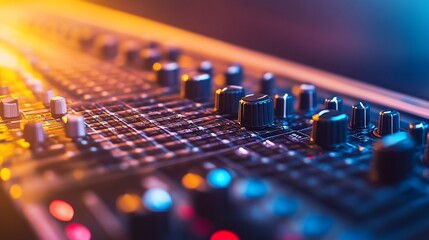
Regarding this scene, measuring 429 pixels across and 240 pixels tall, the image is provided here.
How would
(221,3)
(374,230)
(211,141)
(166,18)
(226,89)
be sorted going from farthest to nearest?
(166,18)
(221,3)
(226,89)
(211,141)
(374,230)

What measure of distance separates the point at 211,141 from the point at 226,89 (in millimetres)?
190

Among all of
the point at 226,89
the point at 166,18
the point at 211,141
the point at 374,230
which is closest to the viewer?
the point at 374,230

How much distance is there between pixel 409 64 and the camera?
1212 millimetres

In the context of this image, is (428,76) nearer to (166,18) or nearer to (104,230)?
(104,230)

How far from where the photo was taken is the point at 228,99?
1070mm

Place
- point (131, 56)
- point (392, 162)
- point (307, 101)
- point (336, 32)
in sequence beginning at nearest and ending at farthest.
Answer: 1. point (392, 162)
2. point (307, 101)
3. point (336, 32)
4. point (131, 56)

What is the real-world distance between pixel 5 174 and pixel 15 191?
0.20ft

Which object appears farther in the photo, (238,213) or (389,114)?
(389,114)

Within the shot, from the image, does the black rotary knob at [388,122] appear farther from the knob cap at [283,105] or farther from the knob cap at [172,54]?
the knob cap at [172,54]

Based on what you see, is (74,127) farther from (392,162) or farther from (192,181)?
(392,162)

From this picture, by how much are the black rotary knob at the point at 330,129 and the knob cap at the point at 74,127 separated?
0.40 meters

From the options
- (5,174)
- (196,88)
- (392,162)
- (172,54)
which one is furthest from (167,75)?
(392,162)

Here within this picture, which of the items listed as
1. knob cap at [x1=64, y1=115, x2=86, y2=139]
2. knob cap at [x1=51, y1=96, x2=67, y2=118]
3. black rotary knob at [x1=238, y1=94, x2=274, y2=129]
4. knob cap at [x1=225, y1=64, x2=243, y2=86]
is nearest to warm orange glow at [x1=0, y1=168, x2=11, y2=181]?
knob cap at [x1=64, y1=115, x2=86, y2=139]

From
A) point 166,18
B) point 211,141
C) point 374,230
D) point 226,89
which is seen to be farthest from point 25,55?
point 374,230
